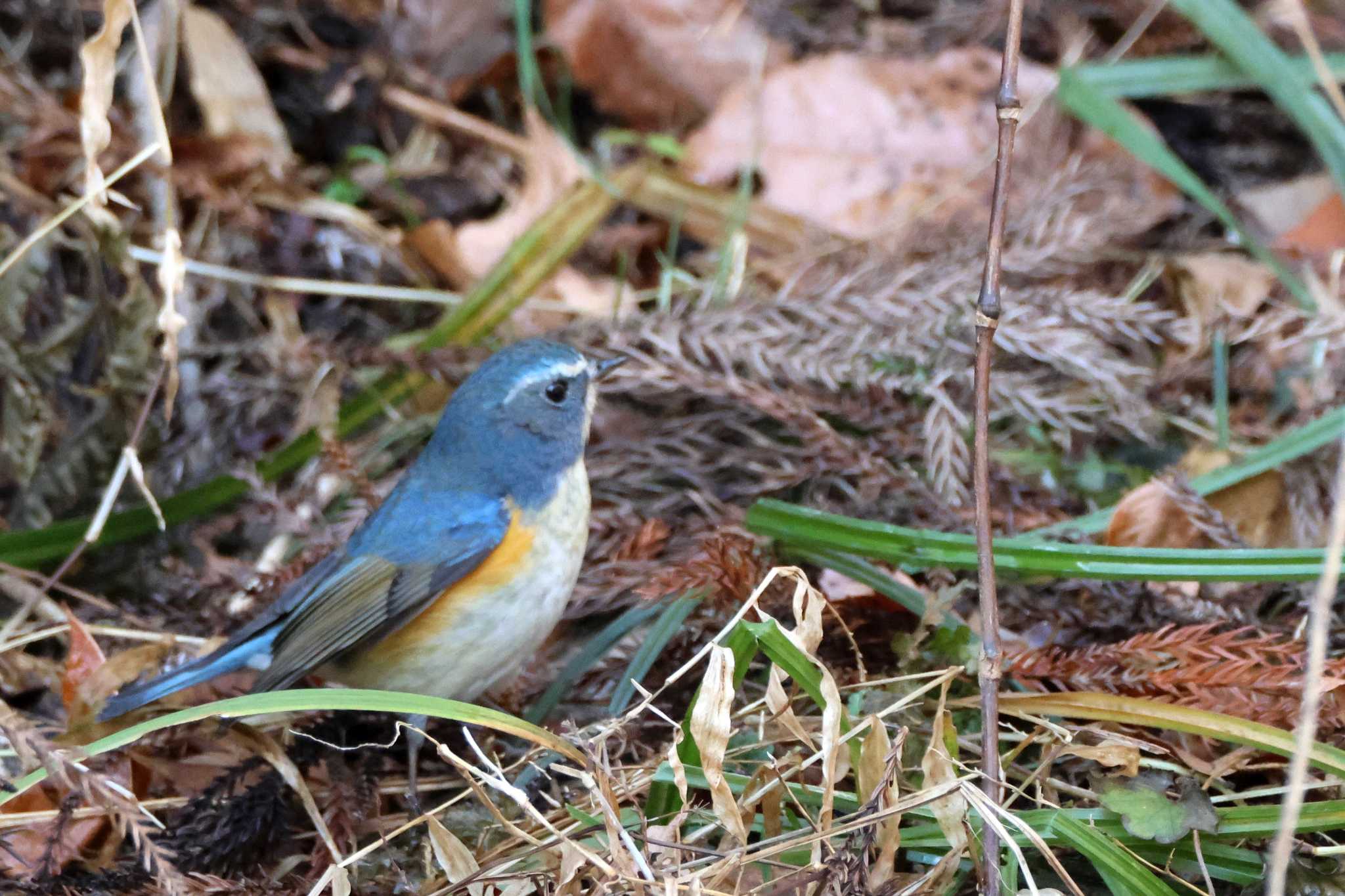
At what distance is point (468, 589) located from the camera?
292 cm

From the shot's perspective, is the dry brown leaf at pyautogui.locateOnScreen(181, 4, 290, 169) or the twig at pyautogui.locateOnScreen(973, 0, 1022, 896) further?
the dry brown leaf at pyautogui.locateOnScreen(181, 4, 290, 169)

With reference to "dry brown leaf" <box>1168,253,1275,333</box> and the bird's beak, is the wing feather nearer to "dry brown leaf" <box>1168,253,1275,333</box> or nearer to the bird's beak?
the bird's beak

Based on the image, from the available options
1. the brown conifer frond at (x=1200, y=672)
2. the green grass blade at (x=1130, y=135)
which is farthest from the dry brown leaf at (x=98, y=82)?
the green grass blade at (x=1130, y=135)

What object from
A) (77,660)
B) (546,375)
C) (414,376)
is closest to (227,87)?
(414,376)

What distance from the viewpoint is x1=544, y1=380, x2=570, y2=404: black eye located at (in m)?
3.13

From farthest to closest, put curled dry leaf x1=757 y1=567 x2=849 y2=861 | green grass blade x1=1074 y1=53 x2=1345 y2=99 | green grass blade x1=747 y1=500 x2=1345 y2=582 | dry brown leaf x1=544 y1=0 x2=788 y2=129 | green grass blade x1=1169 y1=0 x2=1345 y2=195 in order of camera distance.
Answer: dry brown leaf x1=544 y1=0 x2=788 y2=129
green grass blade x1=1074 y1=53 x2=1345 y2=99
green grass blade x1=1169 y1=0 x2=1345 y2=195
green grass blade x1=747 y1=500 x2=1345 y2=582
curled dry leaf x1=757 y1=567 x2=849 y2=861

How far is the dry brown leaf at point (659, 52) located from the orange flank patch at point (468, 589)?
90.0 inches

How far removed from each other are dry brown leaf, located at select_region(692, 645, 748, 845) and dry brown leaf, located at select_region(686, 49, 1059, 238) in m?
2.42

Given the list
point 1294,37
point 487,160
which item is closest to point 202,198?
point 487,160

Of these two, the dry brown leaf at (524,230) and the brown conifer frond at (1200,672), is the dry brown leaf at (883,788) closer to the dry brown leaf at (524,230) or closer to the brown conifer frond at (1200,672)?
the brown conifer frond at (1200,672)

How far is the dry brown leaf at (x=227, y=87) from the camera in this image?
14.0 ft

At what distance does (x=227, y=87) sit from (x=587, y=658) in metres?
2.56

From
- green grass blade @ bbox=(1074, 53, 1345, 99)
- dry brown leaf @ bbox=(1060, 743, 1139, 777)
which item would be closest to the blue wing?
dry brown leaf @ bbox=(1060, 743, 1139, 777)

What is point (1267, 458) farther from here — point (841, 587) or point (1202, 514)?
point (841, 587)
